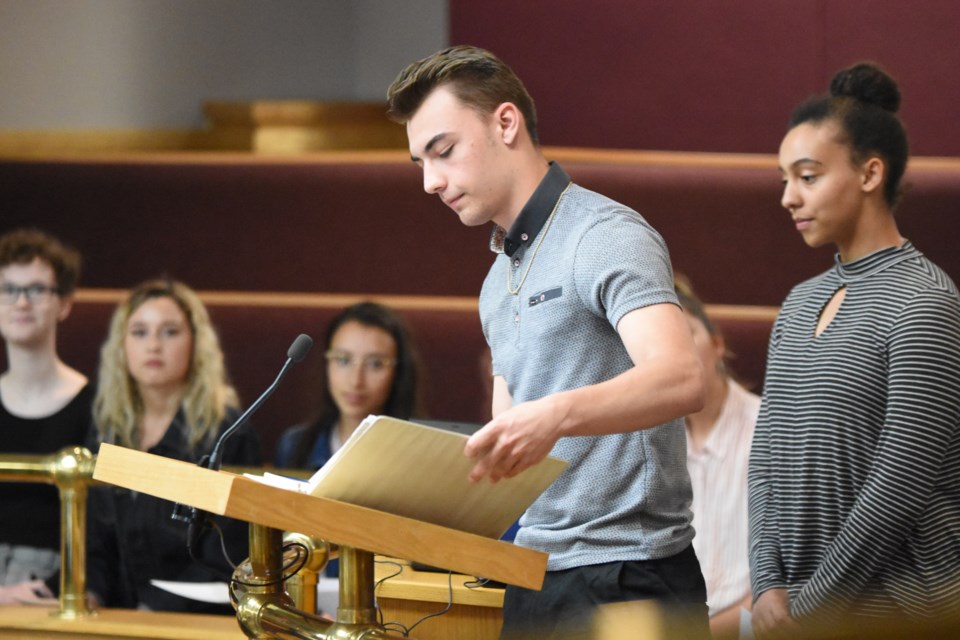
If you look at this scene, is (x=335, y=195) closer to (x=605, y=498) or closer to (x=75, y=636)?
(x=75, y=636)

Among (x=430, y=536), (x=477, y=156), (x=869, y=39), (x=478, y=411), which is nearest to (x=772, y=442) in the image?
(x=477, y=156)

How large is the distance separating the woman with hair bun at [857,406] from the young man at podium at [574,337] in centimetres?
38

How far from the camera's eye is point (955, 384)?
1.71 m

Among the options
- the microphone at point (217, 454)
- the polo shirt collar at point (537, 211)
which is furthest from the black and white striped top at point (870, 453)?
the microphone at point (217, 454)

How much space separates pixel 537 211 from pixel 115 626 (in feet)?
3.59

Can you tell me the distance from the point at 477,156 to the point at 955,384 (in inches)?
29.4

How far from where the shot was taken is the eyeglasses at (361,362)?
2877mm

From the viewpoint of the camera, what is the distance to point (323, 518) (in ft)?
3.61

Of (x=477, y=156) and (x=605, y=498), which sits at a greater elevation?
(x=477, y=156)

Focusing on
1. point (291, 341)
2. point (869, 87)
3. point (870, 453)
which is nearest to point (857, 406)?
point (870, 453)

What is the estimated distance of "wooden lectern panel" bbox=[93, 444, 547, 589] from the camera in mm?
1070

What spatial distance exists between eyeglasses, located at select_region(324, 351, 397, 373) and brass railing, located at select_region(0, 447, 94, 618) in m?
0.82

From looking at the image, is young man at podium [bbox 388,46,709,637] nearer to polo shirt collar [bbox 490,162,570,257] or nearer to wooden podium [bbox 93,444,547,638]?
polo shirt collar [bbox 490,162,570,257]

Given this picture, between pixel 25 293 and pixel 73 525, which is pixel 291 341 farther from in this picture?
pixel 73 525
